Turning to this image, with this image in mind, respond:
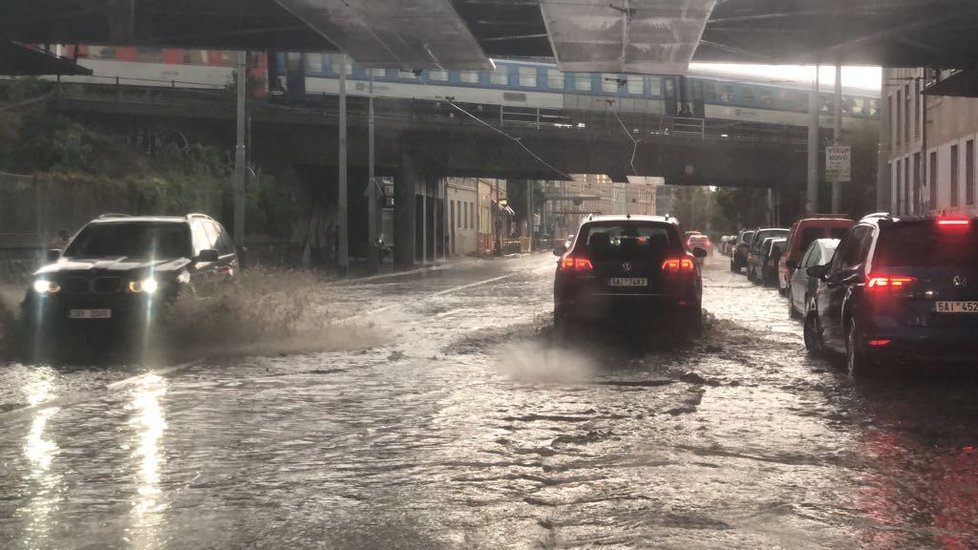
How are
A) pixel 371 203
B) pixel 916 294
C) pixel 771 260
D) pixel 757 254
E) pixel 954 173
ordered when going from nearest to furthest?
1. pixel 916 294
2. pixel 771 260
3. pixel 757 254
4. pixel 954 173
5. pixel 371 203

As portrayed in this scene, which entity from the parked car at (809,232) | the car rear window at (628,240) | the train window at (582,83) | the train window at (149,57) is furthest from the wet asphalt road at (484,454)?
the train window at (149,57)

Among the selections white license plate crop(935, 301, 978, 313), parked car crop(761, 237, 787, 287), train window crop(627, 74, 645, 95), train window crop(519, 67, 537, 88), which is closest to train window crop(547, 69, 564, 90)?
train window crop(519, 67, 537, 88)

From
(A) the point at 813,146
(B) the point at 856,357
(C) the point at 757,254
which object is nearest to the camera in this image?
(B) the point at 856,357

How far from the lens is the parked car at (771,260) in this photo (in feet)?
106

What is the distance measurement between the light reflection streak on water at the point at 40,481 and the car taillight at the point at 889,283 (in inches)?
273

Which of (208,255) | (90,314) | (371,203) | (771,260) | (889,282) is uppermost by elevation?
(371,203)

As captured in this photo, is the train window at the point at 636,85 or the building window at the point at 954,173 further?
the train window at the point at 636,85

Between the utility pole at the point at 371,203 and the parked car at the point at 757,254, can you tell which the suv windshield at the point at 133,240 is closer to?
the parked car at the point at 757,254

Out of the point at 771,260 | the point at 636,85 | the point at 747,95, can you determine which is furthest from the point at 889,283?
the point at 747,95

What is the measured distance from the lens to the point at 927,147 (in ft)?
142

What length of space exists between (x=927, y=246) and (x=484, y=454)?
5478 mm

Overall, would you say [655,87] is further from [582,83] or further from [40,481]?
[40,481]

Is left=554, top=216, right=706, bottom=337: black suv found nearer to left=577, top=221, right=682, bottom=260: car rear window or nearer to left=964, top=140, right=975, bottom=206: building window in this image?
left=577, top=221, right=682, bottom=260: car rear window

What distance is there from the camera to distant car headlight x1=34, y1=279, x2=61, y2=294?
1415 centimetres
